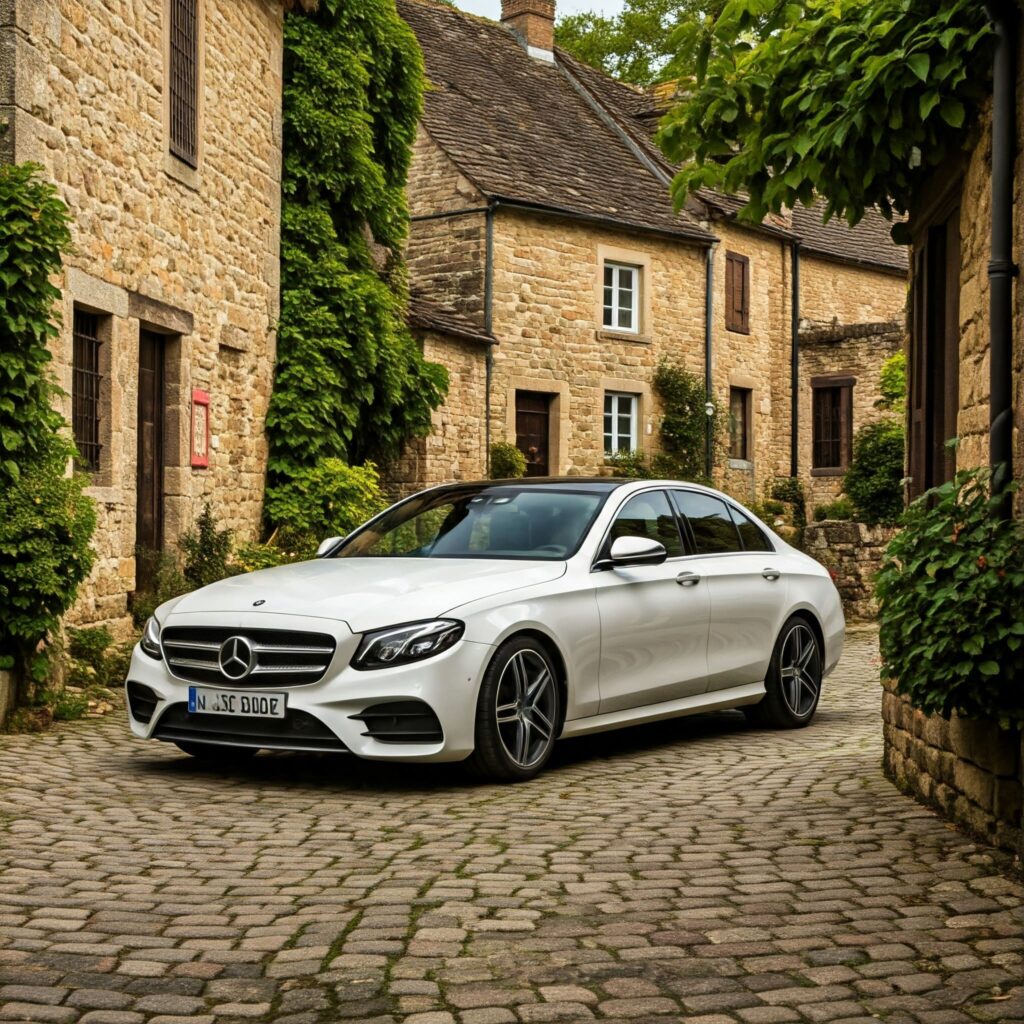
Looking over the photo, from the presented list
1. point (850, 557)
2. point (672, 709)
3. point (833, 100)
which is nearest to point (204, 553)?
point (672, 709)

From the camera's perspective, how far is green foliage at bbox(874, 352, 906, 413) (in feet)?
95.2

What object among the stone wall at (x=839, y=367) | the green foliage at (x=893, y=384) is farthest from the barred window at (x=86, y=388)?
the stone wall at (x=839, y=367)

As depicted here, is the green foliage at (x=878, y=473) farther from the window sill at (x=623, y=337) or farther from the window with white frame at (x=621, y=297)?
the window with white frame at (x=621, y=297)

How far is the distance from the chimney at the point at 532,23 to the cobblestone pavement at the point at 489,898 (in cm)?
2772

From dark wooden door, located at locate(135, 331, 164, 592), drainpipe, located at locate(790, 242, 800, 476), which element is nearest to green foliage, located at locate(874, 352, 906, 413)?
drainpipe, located at locate(790, 242, 800, 476)

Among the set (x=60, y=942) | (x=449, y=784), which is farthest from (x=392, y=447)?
(x=60, y=942)

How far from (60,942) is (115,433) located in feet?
27.2

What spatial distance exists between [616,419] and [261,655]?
2183 centimetres

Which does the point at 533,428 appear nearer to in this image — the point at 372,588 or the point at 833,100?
the point at 372,588

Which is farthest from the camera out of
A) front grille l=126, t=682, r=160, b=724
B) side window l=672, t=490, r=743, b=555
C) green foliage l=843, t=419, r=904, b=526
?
green foliage l=843, t=419, r=904, b=526

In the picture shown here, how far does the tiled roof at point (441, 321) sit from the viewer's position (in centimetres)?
2211

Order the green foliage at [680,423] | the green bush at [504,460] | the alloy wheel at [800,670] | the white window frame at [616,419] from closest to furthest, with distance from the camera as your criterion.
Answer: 1. the alloy wheel at [800,670]
2. the green bush at [504,460]
3. the white window frame at [616,419]
4. the green foliage at [680,423]

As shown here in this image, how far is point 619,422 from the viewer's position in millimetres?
28641

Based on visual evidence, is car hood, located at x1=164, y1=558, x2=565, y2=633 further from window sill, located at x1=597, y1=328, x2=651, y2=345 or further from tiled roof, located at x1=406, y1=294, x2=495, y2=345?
window sill, located at x1=597, y1=328, x2=651, y2=345
